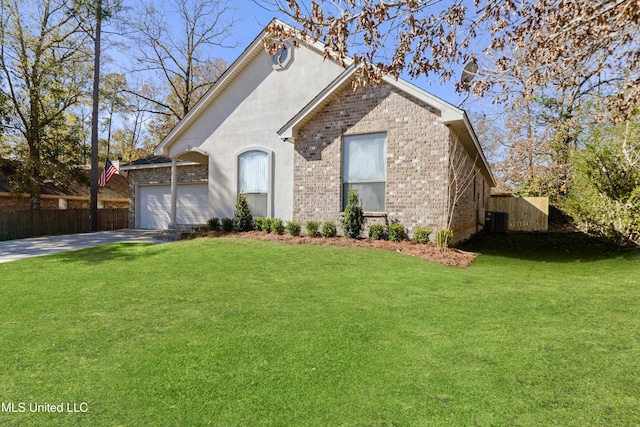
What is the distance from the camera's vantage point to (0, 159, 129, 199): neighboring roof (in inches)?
790

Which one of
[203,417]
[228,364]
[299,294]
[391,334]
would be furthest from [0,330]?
[391,334]

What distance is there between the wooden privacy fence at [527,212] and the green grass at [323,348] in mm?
15461

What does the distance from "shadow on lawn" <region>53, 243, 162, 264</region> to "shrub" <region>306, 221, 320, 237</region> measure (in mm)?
4662

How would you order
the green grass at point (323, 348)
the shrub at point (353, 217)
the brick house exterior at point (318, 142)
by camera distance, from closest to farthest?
the green grass at point (323, 348) → the brick house exterior at point (318, 142) → the shrub at point (353, 217)

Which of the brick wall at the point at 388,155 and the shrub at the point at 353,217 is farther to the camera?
the shrub at the point at 353,217

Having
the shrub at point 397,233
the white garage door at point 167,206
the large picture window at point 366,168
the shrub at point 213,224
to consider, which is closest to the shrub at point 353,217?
the large picture window at point 366,168

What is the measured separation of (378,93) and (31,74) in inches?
757

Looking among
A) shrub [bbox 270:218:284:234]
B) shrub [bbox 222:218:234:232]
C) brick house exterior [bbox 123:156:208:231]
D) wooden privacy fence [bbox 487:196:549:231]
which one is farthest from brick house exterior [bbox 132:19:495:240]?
wooden privacy fence [bbox 487:196:549:231]

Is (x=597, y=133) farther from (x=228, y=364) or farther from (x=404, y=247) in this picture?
(x=228, y=364)

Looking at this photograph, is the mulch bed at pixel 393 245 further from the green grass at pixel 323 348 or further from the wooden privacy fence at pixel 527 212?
the wooden privacy fence at pixel 527 212

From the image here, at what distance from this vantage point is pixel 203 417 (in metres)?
2.47

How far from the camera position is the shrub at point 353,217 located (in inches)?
425

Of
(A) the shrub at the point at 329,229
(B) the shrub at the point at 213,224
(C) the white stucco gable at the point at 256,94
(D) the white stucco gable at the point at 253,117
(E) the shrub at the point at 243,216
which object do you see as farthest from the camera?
(B) the shrub at the point at 213,224

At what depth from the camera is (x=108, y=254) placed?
9891 millimetres
